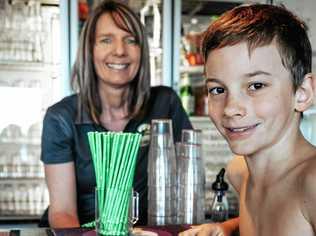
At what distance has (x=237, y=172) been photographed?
1.05 m

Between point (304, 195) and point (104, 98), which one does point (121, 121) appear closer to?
point (104, 98)

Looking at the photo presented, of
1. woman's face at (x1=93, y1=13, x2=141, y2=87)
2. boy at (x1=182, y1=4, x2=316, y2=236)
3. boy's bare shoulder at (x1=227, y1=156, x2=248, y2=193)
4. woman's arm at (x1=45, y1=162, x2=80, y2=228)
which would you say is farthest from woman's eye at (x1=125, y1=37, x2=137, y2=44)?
boy at (x1=182, y1=4, x2=316, y2=236)

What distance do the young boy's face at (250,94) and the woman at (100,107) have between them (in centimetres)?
82

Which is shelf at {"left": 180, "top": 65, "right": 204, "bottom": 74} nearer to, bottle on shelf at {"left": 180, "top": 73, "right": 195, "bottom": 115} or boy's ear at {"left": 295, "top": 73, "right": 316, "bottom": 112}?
bottle on shelf at {"left": 180, "top": 73, "right": 195, "bottom": 115}

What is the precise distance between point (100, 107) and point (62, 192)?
0.35m

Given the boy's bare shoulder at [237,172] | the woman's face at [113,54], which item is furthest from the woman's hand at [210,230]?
the woman's face at [113,54]

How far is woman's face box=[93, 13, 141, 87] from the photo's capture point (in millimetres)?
1625

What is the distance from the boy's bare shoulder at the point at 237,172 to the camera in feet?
3.40

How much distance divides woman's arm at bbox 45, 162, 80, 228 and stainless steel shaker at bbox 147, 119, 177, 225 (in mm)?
358

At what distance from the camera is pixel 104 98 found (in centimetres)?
166

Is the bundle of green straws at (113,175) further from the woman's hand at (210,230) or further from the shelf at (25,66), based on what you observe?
the shelf at (25,66)

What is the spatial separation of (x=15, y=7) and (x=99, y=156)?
1935 millimetres

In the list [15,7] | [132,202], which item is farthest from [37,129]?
[132,202]

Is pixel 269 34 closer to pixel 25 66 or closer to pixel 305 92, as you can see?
pixel 305 92
